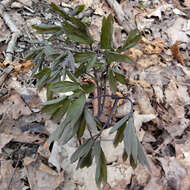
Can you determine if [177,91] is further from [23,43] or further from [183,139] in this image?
[23,43]

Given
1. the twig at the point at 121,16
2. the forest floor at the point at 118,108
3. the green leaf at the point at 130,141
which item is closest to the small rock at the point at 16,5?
the forest floor at the point at 118,108

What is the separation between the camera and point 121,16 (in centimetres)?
229

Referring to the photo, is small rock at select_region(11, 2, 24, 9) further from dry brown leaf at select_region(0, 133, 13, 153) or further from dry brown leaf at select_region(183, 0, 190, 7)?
dry brown leaf at select_region(183, 0, 190, 7)

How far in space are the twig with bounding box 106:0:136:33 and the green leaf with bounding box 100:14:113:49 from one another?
159cm

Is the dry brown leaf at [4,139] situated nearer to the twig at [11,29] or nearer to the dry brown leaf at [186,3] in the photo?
the twig at [11,29]

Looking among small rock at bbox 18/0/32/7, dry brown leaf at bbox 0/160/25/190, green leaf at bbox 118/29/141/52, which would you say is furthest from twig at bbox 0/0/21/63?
green leaf at bbox 118/29/141/52

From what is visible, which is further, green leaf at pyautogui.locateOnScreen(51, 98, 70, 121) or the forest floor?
the forest floor

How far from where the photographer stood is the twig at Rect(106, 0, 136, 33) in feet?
7.42

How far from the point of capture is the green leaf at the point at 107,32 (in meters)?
0.71

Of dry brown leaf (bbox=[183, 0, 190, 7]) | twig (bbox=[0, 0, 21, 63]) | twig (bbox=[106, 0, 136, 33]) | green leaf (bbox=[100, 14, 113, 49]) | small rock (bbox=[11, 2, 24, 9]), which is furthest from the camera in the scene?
dry brown leaf (bbox=[183, 0, 190, 7])

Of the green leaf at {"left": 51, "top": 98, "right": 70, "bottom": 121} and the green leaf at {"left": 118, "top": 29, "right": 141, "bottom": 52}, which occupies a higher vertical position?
the green leaf at {"left": 118, "top": 29, "right": 141, "bottom": 52}

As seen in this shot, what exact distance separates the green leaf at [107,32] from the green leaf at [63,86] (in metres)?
0.18

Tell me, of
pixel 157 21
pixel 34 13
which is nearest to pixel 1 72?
pixel 34 13

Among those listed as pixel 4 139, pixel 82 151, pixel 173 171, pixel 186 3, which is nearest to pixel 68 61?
pixel 82 151
